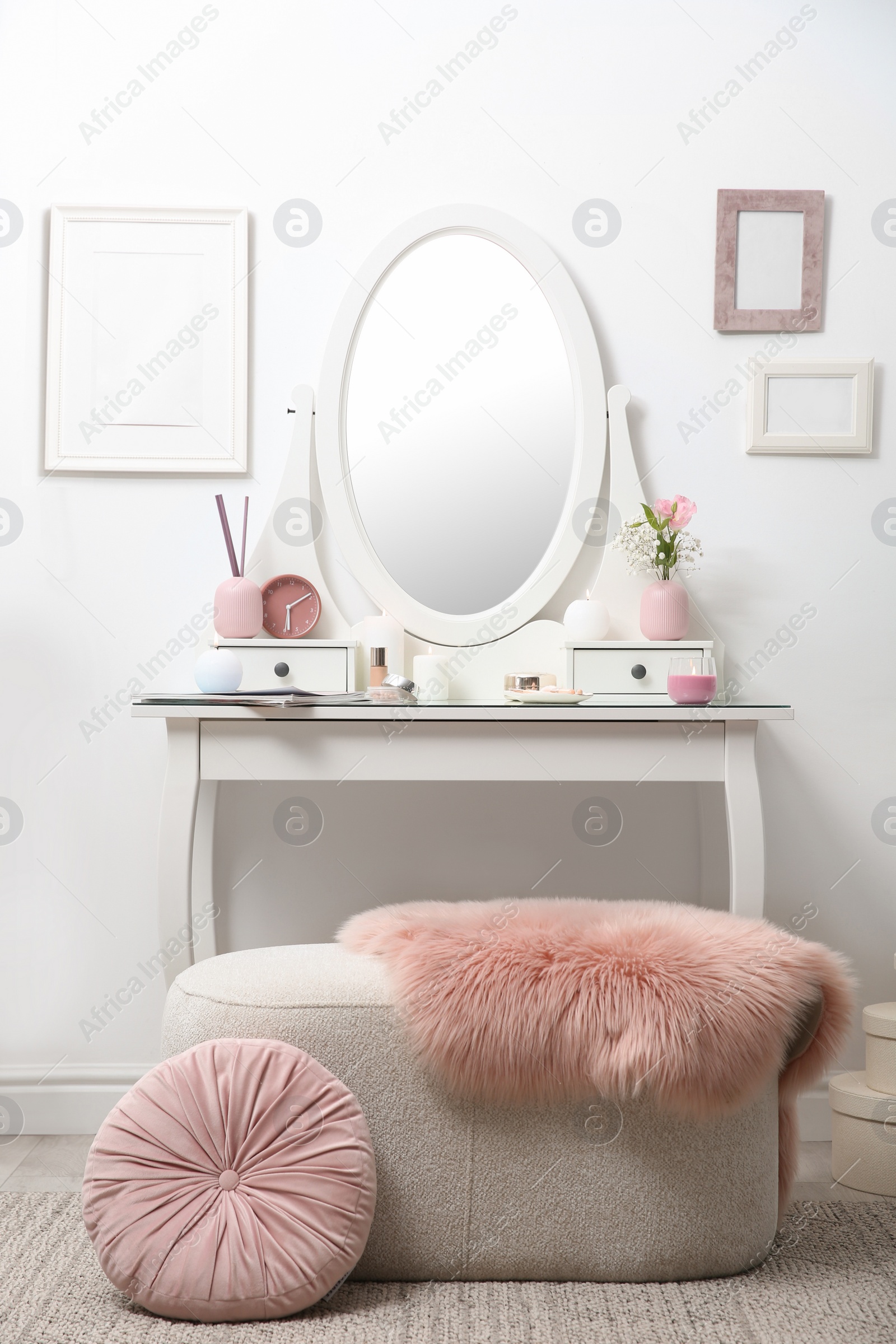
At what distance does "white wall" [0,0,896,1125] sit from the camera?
211 cm

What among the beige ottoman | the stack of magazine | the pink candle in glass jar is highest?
the pink candle in glass jar

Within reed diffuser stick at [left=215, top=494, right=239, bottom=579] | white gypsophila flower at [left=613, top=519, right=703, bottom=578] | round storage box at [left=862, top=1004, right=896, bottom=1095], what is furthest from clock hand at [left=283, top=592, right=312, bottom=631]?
round storage box at [left=862, top=1004, right=896, bottom=1095]

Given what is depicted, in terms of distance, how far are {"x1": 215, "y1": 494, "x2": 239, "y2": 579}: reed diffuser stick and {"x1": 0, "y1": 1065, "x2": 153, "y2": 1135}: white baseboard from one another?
43.0 inches

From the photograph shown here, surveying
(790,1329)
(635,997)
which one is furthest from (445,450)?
(790,1329)

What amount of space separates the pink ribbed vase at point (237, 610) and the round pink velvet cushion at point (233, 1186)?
36.4 inches

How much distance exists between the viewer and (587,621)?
2031 mm

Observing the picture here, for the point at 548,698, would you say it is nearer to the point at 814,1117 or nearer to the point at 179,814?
the point at 179,814

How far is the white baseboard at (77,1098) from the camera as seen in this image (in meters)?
2.02

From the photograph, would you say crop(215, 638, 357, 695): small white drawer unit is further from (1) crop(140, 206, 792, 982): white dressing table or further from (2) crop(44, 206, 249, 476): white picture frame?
(2) crop(44, 206, 249, 476): white picture frame

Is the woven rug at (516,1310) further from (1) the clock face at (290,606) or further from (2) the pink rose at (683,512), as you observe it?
(2) the pink rose at (683,512)

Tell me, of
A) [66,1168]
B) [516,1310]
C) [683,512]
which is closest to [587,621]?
[683,512]

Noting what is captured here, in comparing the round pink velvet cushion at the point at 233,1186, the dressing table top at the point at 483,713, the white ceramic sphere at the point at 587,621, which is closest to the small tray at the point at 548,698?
the dressing table top at the point at 483,713

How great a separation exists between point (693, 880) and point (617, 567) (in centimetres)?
72

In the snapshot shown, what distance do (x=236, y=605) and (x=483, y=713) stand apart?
63 cm
